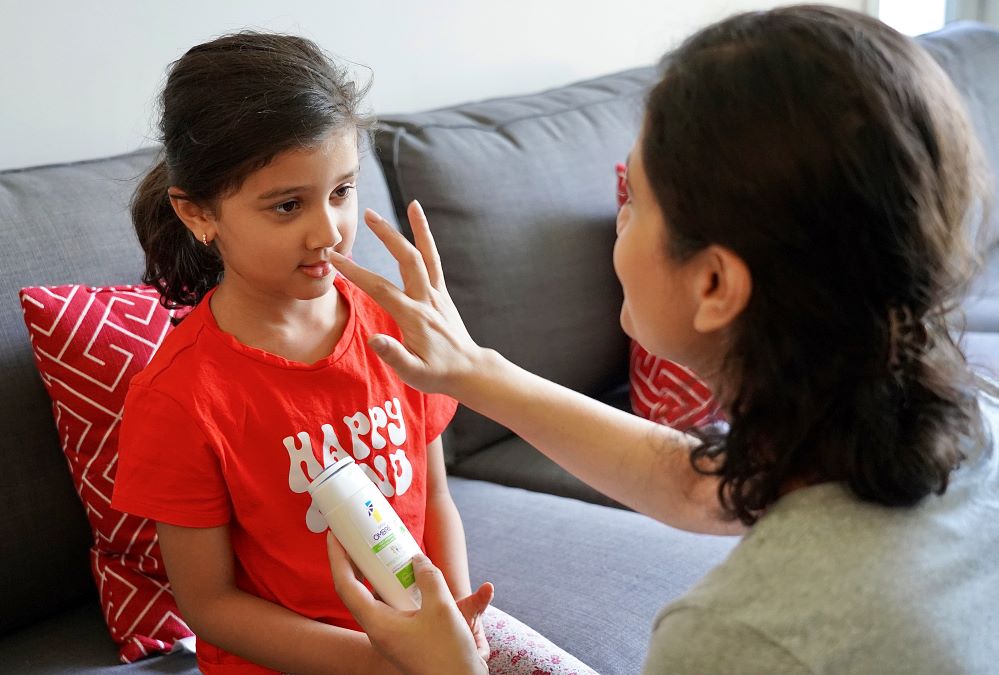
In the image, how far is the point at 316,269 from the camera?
3.46 feet

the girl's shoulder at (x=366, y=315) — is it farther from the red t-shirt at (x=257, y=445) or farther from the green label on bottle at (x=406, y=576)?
the green label on bottle at (x=406, y=576)

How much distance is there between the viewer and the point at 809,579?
0.70m

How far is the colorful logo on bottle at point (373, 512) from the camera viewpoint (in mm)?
932

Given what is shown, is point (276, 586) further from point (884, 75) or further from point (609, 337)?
point (609, 337)

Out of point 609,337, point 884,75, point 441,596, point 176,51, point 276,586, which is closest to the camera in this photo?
point 884,75

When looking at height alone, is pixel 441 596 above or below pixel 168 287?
below

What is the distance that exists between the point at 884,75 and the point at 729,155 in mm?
116

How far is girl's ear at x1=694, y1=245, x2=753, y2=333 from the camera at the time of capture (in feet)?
2.45

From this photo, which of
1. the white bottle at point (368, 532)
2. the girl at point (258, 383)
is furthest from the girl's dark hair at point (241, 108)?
the white bottle at point (368, 532)

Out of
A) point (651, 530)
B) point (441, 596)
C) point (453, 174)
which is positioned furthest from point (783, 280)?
point (453, 174)

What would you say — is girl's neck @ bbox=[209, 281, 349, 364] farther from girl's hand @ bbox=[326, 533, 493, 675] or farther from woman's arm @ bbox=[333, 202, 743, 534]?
girl's hand @ bbox=[326, 533, 493, 675]

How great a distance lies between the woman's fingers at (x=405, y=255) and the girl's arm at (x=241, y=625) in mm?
319

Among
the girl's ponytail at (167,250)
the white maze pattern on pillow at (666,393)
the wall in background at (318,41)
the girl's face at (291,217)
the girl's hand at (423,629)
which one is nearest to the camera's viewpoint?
the girl's hand at (423,629)

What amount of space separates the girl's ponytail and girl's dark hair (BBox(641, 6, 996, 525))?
1.93 feet
